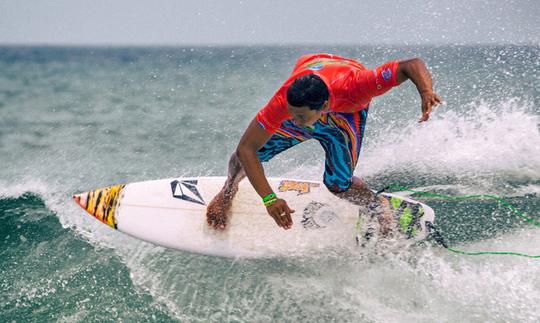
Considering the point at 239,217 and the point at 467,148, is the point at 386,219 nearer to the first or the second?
the point at 239,217

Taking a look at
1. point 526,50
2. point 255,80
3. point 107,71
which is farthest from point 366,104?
point 526,50

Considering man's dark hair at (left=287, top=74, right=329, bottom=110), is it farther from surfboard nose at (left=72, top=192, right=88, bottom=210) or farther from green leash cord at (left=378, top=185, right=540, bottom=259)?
surfboard nose at (left=72, top=192, right=88, bottom=210)

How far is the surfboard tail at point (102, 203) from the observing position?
447 centimetres

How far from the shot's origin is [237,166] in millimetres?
4145

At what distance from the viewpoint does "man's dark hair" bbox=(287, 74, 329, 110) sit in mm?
2945

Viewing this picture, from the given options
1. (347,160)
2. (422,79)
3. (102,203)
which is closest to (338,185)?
(347,160)

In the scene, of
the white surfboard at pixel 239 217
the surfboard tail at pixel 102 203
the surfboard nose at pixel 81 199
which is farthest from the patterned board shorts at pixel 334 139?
the surfboard nose at pixel 81 199

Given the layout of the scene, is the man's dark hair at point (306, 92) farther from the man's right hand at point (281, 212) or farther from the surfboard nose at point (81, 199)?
the surfboard nose at point (81, 199)

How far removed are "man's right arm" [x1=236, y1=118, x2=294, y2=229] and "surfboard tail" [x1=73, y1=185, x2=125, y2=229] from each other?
68.3 inches

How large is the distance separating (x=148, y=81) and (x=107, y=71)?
4011 mm

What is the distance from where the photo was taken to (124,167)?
6.70 m

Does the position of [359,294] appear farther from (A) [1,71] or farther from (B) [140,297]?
(A) [1,71]

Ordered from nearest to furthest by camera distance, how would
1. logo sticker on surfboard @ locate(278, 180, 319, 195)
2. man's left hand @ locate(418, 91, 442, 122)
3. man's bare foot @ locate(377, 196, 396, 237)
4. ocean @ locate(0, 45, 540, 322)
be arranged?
man's left hand @ locate(418, 91, 442, 122)
ocean @ locate(0, 45, 540, 322)
man's bare foot @ locate(377, 196, 396, 237)
logo sticker on surfboard @ locate(278, 180, 319, 195)

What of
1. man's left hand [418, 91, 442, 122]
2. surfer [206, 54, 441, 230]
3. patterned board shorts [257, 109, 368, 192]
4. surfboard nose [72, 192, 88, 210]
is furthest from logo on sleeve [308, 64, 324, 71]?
surfboard nose [72, 192, 88, 210]
